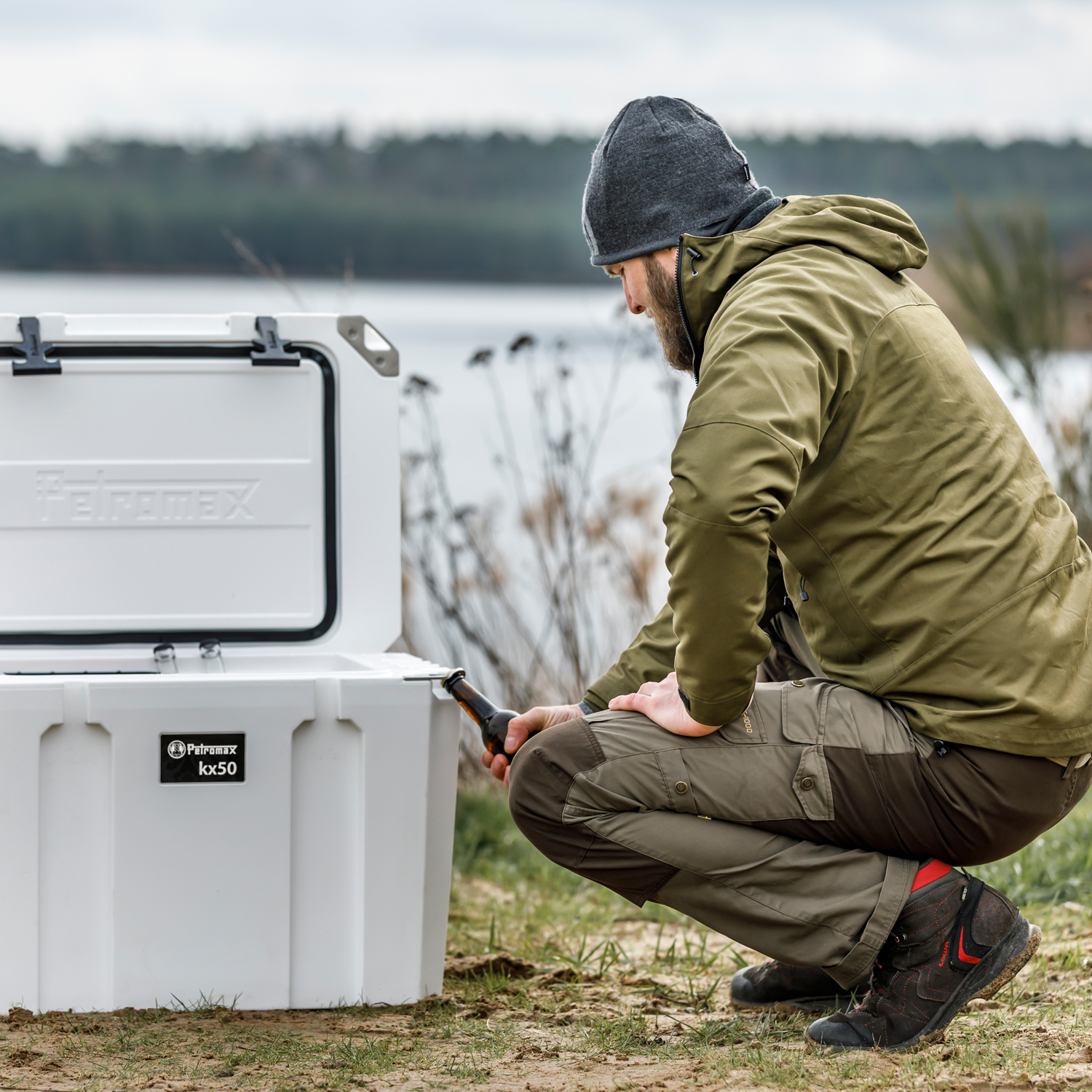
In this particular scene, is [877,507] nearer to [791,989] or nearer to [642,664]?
[642,664]

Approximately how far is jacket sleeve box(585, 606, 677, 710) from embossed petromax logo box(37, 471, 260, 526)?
33.4 inches

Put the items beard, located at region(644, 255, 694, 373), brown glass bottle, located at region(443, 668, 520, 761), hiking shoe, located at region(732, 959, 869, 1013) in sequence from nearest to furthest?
beard, located at region(644, 255, 694, 373)
brown glass bottle, located at region(443, 668, 520, 761)
hiking shoe, located at region(732, 959, 869, 1013)

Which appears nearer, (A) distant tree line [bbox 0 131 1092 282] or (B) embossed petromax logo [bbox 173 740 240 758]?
(B) embossed petromax logo [bbox 173 740 240 758]

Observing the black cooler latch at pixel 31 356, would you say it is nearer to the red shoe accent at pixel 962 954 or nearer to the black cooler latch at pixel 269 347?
the black cooler latch at pixel 269 347

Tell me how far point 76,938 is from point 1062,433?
432cm

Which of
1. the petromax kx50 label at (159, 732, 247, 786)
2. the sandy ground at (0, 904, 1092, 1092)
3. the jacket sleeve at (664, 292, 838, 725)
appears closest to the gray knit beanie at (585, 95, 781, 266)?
the jacket sleeve at (664, 292, 838, 725)

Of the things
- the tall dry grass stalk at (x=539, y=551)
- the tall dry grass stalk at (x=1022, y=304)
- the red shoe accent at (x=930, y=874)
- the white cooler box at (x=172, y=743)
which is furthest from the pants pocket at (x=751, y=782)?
the tall dry grass stalk at (x=1022, y=304)

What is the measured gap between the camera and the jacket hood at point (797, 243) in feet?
6.21

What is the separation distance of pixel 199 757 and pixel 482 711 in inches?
18.4

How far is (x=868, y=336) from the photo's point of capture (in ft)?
5.95

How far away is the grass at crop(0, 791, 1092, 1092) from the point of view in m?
1.82

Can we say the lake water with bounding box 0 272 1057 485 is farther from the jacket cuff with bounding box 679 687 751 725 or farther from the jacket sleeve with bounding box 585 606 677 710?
the jacket cuff with bounding box 679 687 751 725

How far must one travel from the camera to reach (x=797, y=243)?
6.22 ft

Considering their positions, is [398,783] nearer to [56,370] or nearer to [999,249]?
[56,370]
